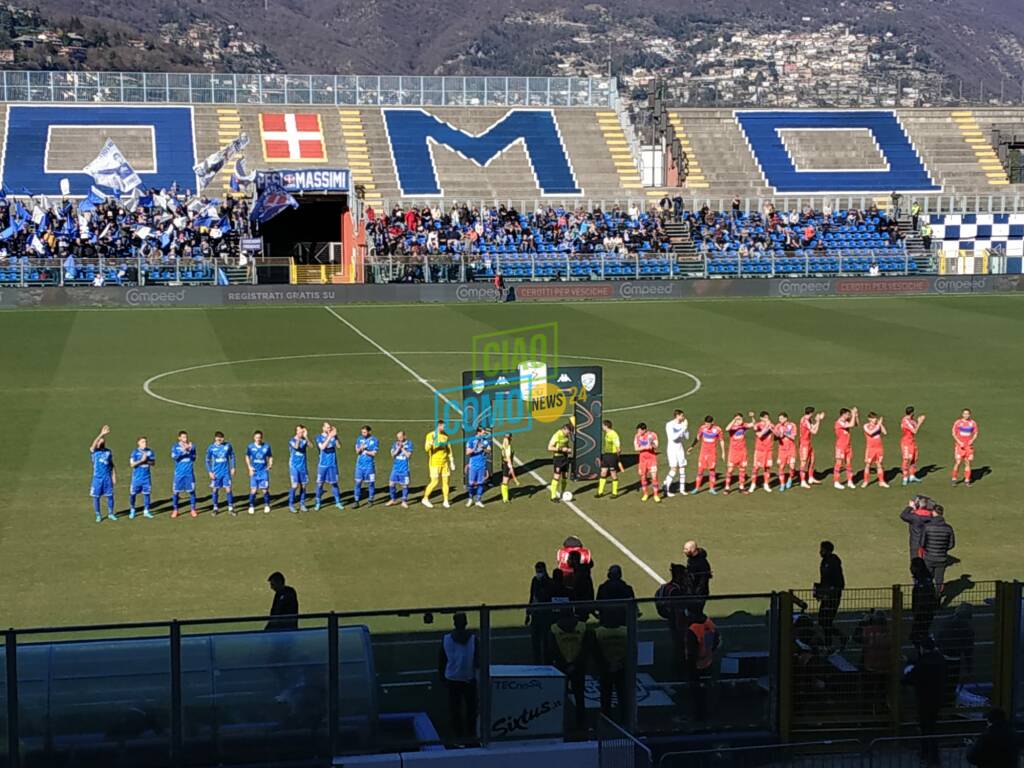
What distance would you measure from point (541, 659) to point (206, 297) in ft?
124

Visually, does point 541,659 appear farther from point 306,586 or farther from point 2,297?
point 2,297

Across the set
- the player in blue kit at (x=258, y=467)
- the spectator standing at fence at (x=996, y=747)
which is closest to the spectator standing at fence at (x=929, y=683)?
the spectator standing at fence at (x=996, y=747)

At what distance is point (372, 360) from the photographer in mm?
34844

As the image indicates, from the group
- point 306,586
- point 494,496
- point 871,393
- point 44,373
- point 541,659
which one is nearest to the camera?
point 541,659

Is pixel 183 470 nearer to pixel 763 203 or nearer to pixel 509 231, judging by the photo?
pixel 509 231

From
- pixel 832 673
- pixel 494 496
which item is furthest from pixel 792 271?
pixel 832 673

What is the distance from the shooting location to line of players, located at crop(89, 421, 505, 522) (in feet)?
65.8

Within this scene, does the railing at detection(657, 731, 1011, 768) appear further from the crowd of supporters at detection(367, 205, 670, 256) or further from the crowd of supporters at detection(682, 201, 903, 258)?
the crowd of supporters at detection(682, 201, 903, 258)

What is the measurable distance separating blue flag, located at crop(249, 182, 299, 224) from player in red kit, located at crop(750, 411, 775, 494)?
31796 mm

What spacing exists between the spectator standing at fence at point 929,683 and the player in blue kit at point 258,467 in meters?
11.0

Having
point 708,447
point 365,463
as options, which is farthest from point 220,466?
point 708,447

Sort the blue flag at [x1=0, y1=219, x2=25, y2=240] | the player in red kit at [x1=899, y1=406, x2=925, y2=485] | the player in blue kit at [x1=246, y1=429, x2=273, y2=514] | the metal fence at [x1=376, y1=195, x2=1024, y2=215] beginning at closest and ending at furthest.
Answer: the player in blue kit at [x1=246, y1=429, x2=273, y2=514] < the player in red kit at [x1=899, y1=406, x2=925, y2=485] < the blue flag at [x1=0, y1=219, x2=25, y2=240] < the metal fence at [x1=376, y1=195, x2=1024, y2=215]

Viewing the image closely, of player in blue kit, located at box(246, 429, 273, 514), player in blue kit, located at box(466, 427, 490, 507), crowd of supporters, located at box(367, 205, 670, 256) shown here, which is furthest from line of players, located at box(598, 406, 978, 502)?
crowd of supporters, located at box(367, 205, 670, 256)

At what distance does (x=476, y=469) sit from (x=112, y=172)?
3672 centimetres
